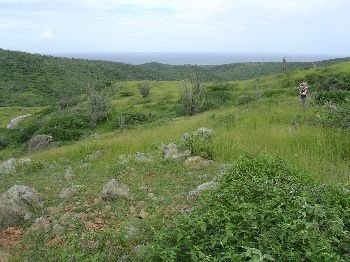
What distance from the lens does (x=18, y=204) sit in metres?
7.53

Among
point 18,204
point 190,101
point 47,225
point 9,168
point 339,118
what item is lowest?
point 190,101

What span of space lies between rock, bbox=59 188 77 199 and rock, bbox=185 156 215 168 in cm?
275

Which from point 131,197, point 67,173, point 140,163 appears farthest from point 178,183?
point 67,173

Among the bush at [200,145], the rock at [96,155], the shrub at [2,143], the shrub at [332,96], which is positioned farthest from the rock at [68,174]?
the shrub at [2,143]

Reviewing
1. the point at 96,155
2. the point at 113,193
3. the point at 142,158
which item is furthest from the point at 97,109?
the point at 113,193

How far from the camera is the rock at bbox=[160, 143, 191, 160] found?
9.91 metres

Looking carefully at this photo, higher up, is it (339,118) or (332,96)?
(339,118)

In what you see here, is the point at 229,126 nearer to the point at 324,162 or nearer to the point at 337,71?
the point at 324,162

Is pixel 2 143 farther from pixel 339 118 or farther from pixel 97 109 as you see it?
pixel 339 118

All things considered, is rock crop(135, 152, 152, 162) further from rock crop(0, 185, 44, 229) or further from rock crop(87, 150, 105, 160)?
rock crop(0, 185, 44, 229)

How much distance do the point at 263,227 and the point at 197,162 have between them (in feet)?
16.4

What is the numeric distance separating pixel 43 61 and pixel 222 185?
321 feet

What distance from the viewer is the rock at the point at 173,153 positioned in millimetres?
9910

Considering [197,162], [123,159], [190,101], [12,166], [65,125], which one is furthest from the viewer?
[65,125]
